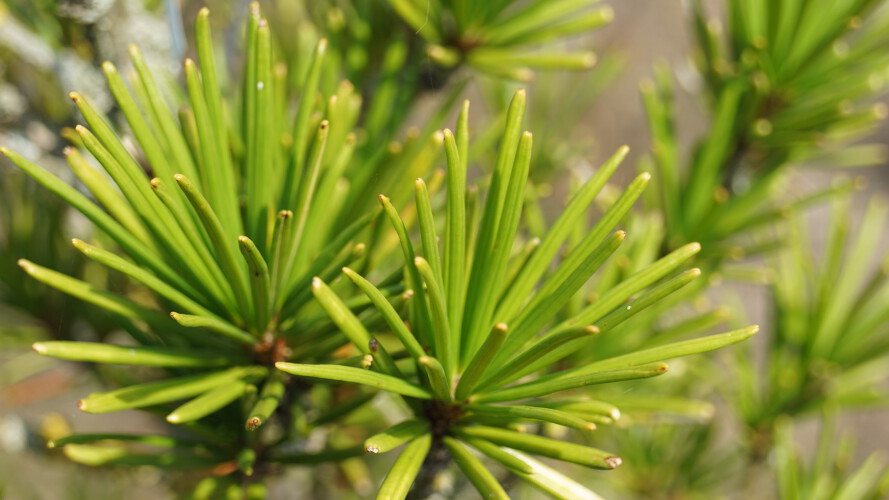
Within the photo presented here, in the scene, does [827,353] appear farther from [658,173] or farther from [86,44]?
[86,44]

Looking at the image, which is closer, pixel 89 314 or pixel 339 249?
pixel 339 249

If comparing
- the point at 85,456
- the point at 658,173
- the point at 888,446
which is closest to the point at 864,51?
the point at 658,173

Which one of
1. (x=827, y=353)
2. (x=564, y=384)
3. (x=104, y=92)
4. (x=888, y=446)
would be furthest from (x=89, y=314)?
(x=888, y=446)

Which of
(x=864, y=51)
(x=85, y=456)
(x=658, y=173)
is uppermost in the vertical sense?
(x=864, y=51)

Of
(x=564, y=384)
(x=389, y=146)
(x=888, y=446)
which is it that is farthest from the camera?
(x=888, y=446)

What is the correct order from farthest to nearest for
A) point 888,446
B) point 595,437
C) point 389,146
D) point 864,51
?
1. point 888,446
2. point 595,437
3. point 864,51
4. point 389,146

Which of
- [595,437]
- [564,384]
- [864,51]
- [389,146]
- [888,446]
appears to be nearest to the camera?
[564,384]

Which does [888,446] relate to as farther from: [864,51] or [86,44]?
[86,44]

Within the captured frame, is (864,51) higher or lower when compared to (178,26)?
higher

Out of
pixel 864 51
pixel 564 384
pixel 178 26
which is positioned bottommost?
pixel 564 384
